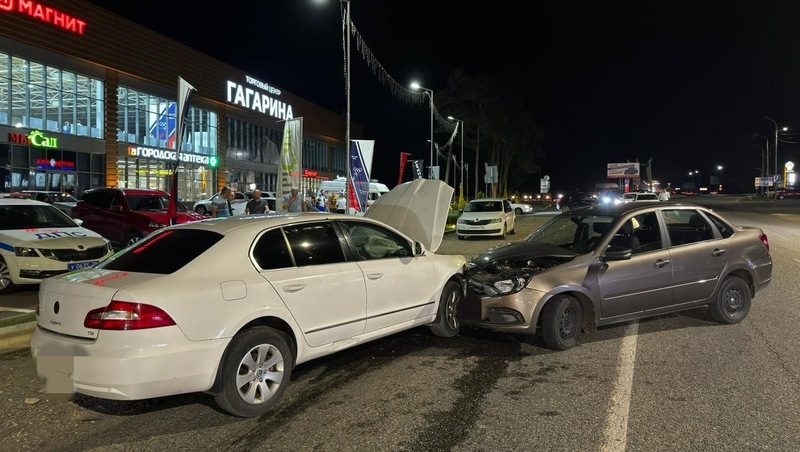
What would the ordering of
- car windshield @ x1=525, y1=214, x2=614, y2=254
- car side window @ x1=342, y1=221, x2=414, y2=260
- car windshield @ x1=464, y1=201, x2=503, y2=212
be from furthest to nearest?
car windshield @ x1=464, y1=201, x2=503, y2=212 < car windshield @ x1=525, y1=214, x2=614, y2=254 < car side window @ x1=342, y1=221, x2=414, y2=260

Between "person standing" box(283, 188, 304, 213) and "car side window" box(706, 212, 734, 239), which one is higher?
"person standing" box(283, 188, 304, 213)

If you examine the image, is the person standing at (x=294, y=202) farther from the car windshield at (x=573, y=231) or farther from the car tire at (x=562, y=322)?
the car tire at (x=562, y=322)

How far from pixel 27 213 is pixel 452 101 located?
51439mm

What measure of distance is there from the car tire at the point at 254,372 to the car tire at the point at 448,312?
2.22 meters

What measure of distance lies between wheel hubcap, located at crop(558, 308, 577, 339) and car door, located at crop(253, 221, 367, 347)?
2.16m

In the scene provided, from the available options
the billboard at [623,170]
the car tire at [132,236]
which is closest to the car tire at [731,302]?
the car tire at [132,236]

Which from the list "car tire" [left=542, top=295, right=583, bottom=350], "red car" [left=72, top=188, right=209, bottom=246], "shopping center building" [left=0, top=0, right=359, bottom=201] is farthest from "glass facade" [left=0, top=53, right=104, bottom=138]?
"car tire" [left=542, top=295, right=583, bottom=350]

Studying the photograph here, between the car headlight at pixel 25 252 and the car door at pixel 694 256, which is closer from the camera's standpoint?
the car door at pixel 694 256

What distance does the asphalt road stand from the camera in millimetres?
3912

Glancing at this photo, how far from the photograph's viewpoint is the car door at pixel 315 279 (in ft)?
15.4

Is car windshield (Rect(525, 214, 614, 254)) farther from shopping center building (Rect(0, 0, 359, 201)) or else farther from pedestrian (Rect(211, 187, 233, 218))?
shopping center building (Rect(0, 0, 359, 201))

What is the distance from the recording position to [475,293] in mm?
6379

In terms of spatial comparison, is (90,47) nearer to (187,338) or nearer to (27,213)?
(27,213)

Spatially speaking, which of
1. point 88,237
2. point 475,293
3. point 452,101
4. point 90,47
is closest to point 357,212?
point 88,237
